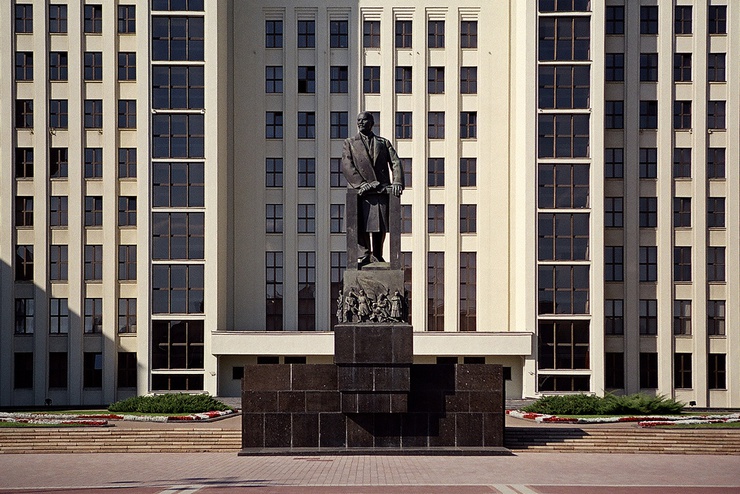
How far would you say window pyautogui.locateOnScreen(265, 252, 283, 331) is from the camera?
55.6 m

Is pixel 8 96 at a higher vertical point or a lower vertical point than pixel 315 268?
higher

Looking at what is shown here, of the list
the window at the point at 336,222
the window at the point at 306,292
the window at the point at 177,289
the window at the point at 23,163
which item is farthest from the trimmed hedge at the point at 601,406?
the window at the point at 23,163

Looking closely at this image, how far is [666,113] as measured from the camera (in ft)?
176

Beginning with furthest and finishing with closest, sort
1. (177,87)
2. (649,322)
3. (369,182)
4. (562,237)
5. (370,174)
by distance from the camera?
(649,322), (177,87), (562,237), (370,174), (369,182)

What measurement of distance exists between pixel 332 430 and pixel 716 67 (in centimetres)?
3616

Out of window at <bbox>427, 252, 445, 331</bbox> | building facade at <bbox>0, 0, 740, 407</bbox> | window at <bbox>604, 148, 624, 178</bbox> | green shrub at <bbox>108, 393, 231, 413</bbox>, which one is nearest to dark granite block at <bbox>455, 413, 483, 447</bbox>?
green shrub at <bbox>108, 393, 231, 413</bbox>

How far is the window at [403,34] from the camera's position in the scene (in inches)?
2211

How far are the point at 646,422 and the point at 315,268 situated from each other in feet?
82.6

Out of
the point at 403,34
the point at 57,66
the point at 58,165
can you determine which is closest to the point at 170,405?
the point at 58,165

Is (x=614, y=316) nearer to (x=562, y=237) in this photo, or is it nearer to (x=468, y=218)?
(x=562, y=237)

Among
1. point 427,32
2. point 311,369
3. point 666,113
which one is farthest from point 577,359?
point 311,369

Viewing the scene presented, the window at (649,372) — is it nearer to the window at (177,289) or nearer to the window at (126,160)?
the window at (177,289)

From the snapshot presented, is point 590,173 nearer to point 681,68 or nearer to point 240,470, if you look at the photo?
point 681,68

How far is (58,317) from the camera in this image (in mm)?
53469
